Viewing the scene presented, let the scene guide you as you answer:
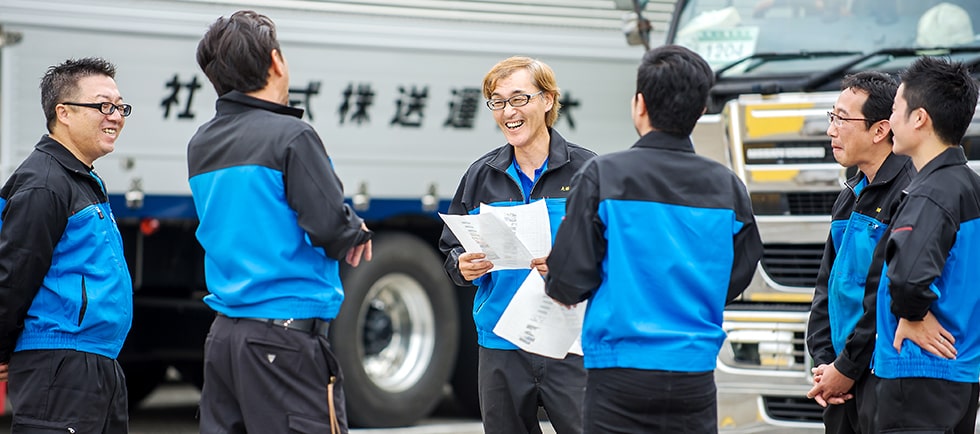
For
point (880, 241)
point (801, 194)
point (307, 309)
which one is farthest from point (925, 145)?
point (801, 194)

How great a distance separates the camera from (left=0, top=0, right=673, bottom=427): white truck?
28.8 ft

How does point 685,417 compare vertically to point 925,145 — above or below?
below

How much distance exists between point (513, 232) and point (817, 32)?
3.58 metres

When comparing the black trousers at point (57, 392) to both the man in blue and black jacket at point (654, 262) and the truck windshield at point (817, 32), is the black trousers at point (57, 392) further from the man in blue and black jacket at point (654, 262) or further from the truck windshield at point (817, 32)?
the truck windshield at point (817, 32)

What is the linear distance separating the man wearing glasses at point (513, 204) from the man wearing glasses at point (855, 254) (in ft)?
3.00

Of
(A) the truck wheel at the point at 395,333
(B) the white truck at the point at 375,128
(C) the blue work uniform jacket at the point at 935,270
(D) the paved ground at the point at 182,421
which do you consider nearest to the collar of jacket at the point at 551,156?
(C) the blue work uniform jacket at the point at 935,270

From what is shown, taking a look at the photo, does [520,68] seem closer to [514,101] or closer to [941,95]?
[514,101]

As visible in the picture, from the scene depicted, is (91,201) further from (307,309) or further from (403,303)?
(403,303)

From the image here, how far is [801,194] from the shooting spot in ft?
24.8

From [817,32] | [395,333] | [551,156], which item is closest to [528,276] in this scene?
[551,156]

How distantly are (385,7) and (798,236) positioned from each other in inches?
132

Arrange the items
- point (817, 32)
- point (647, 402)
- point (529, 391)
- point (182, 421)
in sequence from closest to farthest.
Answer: point (647, 402) → point (529, 391) → point (817, 32) → point (182, 421)

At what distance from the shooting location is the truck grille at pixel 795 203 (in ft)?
24.7

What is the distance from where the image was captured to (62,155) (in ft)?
16.7
